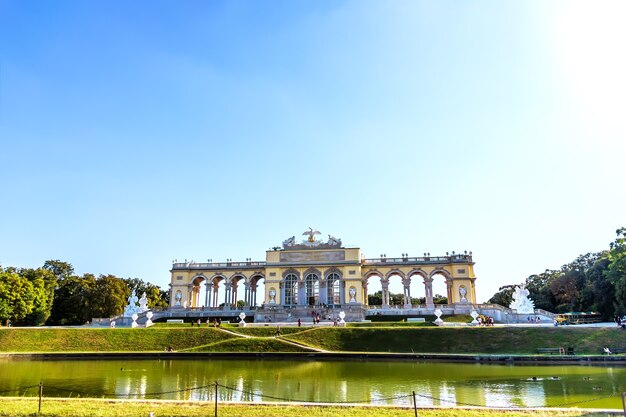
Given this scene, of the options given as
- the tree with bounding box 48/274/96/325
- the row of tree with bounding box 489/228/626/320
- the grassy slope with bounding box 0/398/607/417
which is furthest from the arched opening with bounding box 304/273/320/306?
the grassy slope with bounding box 0/398/607/417

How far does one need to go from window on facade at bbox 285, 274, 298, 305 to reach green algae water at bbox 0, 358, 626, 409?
3117cm

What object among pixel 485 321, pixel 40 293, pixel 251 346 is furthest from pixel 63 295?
pixel 485 321

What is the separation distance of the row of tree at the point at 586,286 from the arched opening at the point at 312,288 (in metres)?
28.5

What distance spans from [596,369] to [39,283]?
52.3 m

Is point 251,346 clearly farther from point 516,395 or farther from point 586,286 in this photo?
point 586,286

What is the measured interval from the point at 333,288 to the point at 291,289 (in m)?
5.03

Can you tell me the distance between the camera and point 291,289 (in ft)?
189

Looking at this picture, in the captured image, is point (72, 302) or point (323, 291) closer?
point (323, 291)

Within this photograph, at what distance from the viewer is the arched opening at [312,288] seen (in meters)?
57.2

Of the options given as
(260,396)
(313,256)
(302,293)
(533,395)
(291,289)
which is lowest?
(533,395)

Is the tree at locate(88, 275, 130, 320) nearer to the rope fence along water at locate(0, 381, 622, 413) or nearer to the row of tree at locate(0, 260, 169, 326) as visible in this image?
the row of tree at locate(0, 260, 169, 326)

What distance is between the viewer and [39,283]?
52.3 m

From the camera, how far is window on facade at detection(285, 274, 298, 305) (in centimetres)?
5731

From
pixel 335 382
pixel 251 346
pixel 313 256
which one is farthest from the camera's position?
pixel 313 256
